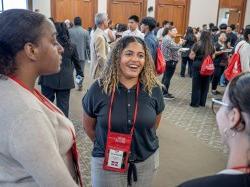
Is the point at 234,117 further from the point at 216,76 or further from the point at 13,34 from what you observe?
the point at 216,76

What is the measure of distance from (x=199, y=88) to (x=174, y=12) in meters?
9.44

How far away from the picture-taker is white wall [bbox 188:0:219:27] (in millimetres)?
15023

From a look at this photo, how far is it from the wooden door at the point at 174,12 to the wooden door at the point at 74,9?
2992 millimetres

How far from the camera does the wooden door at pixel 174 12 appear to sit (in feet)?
48.2

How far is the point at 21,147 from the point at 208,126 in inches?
174

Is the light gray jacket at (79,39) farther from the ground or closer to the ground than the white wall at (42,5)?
closer to the ground

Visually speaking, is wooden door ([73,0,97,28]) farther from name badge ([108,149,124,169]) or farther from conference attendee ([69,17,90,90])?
name badge ([108,149,124,169])

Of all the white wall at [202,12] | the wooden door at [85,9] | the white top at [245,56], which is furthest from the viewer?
the white wall at [202,12]

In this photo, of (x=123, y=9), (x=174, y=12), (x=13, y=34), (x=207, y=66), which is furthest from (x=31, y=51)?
(x=174, y=12)

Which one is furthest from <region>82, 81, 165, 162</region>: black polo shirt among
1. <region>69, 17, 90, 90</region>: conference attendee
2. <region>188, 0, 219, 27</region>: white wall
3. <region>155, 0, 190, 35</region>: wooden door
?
<region>188, 0, 219, 27</region>: white wall

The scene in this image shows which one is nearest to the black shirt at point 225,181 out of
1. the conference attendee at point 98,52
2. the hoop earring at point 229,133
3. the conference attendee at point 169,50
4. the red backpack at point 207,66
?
the hoop earring at point 229,133

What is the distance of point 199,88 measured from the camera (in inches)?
245

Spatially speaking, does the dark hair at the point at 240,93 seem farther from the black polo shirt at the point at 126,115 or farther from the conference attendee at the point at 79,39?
the conference attendee at the point at 79,39

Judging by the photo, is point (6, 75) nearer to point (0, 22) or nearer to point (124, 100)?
point (0, 22)
